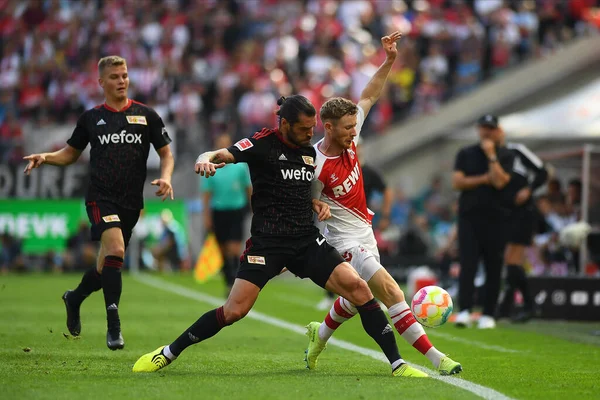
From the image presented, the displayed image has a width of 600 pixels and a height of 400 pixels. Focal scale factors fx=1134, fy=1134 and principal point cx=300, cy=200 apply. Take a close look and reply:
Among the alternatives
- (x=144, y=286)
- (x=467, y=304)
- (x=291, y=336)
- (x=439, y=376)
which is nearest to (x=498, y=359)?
(x=439, y=376)

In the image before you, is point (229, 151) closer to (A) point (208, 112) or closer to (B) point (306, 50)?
(A) point (208, 112)

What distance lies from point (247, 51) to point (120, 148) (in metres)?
18.2

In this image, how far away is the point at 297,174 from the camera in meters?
7.74

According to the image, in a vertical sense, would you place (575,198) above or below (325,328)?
above

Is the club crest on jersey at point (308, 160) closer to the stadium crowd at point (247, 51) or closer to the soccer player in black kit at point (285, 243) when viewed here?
the soccer player in black kit at point (285, 243)

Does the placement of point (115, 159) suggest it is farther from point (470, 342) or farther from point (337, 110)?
point (470, 342)

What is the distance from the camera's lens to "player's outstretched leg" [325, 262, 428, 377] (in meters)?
7.57

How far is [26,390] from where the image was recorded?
673cm

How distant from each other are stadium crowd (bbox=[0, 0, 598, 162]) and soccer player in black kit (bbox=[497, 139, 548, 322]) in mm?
11017

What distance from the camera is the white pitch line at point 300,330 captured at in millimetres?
6850

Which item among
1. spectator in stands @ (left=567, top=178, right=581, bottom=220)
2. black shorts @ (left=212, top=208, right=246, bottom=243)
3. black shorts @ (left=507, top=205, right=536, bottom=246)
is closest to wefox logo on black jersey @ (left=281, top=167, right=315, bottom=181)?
black shorts @ (left=507, top=205, right=536, bottom=246)

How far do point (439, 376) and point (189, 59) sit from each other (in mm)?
20477

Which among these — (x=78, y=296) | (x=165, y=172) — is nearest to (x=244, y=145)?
(x=165, y=172)

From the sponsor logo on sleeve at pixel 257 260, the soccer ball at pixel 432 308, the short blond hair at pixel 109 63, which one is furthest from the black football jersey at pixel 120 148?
the soccer ball at pixel 432 308
